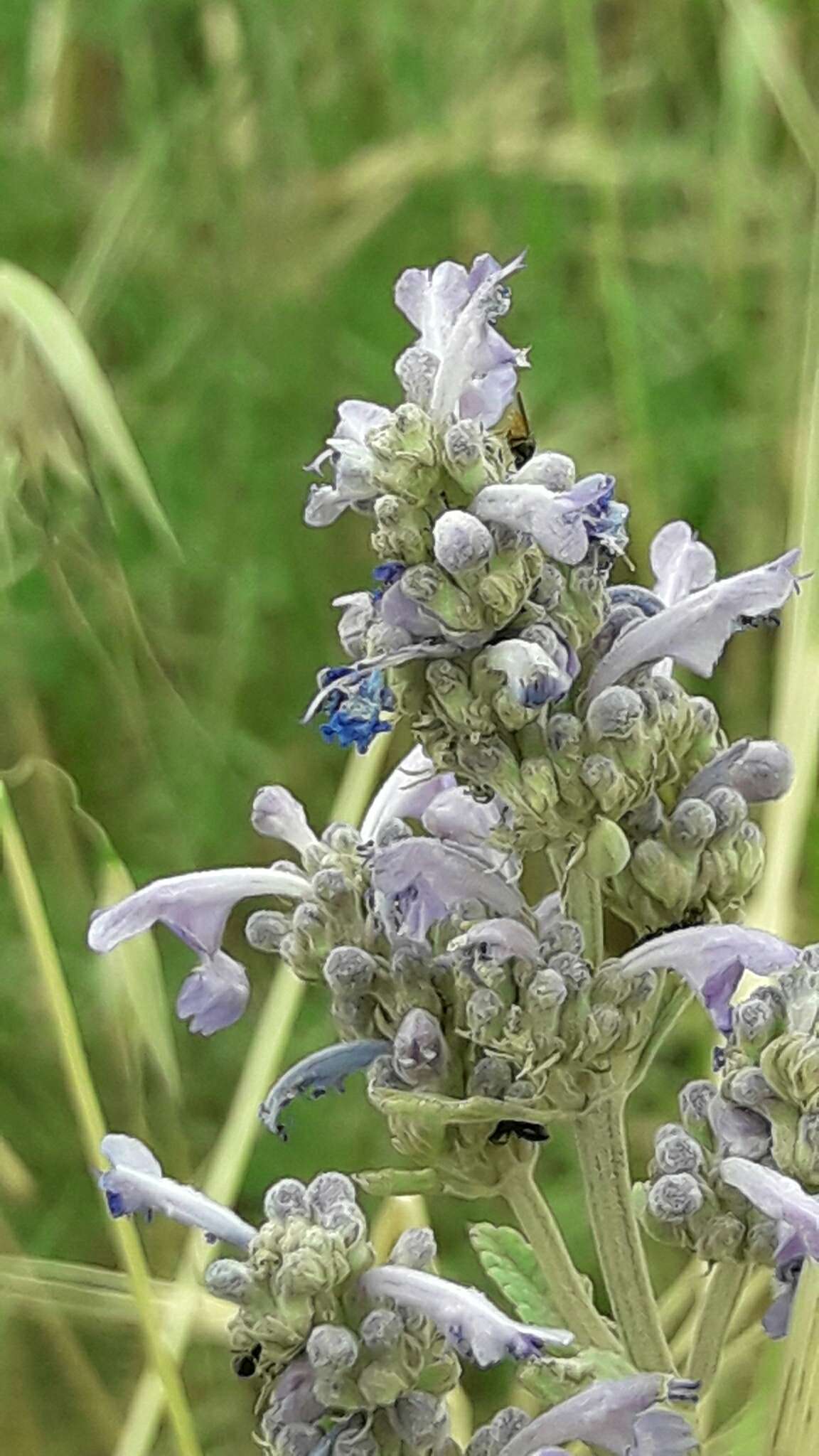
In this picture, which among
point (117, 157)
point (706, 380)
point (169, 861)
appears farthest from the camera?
point (117, 157)

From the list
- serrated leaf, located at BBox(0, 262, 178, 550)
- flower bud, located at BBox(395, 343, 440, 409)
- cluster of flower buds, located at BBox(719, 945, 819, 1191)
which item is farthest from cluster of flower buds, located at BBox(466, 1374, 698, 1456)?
serrated leaf, located at BBox(0, 262, 178, 550)

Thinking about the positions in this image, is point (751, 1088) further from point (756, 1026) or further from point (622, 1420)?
point (622, 1420)

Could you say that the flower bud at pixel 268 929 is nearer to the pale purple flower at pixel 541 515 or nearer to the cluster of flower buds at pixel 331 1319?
the cluster of flower buds at pixel 331 1319

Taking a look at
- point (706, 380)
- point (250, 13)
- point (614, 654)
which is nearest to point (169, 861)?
point (706, 380)

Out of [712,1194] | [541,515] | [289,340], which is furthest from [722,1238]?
[289,340]

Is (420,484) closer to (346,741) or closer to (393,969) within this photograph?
(346,741)

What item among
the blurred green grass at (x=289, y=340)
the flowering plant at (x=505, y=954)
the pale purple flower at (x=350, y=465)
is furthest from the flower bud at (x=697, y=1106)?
the blurred green grass at (x=289, y=340)
